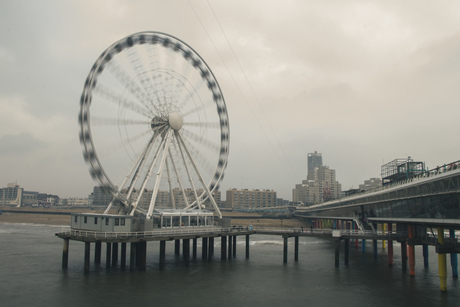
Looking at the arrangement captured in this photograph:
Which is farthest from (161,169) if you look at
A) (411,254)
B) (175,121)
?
(411,254)

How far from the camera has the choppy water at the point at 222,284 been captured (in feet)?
115

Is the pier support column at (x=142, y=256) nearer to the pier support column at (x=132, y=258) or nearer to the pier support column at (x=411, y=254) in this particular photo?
the pier support column at (x=132, y=258)

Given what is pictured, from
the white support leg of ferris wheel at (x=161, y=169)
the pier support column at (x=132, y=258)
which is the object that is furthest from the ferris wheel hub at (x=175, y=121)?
the pier support column at (x=132, y=258)

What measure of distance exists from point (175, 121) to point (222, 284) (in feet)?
84.6

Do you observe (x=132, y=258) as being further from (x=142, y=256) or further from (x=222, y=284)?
(x=222, y=284)

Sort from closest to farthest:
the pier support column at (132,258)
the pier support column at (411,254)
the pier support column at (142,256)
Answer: the pier support column at (132,258)
the pier support column at (411,254)
the pier support column at (142,256)

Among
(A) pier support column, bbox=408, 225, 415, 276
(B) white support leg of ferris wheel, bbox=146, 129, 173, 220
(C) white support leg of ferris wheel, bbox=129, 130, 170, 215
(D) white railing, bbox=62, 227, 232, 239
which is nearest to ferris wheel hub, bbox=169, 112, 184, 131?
(B) white support leg of ferris wheel, bbox=146, 129, 173, 220

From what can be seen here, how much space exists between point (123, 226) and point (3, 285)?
13993 millimetres

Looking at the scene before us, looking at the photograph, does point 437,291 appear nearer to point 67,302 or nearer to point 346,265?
point 346,265

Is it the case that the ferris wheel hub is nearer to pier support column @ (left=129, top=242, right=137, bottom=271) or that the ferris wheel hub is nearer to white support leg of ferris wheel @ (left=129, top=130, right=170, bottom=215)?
white support leg of ferris wheel @ (left=129, top=130, right=170, bottom=215)

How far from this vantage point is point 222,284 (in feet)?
138

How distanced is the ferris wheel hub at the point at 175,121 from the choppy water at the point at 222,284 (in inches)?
790

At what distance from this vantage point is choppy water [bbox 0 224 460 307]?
35.2 m

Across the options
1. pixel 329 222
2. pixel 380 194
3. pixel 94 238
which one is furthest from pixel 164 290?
pixel 329 222
